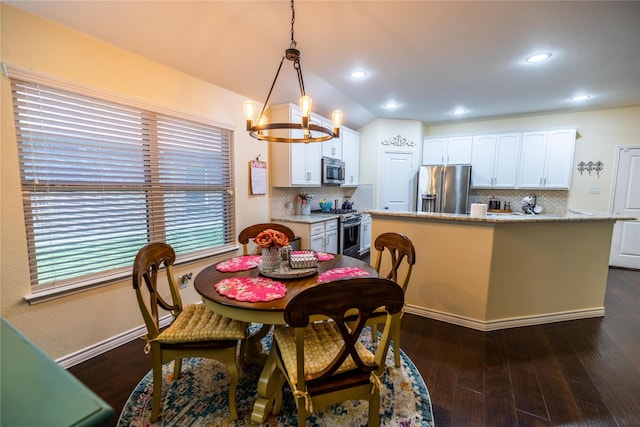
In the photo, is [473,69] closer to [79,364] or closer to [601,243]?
[601,243]

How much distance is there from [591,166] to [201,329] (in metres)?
6.01

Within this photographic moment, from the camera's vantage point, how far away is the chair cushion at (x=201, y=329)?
1540 millimetres

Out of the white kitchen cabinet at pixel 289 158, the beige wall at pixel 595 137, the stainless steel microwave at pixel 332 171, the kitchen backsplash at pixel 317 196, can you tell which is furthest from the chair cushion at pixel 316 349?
the beige wall at pixel 595 137

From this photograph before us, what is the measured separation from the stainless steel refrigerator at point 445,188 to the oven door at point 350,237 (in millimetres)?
1372

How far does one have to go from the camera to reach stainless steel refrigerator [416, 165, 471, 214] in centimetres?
485

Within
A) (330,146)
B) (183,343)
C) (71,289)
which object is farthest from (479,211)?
(71,289)

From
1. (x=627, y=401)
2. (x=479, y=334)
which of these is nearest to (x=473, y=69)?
(x=479, y=334)

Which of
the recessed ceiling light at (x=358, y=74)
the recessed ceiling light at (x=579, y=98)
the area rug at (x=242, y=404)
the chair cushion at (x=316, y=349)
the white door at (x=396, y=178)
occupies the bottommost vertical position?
the area rug at (x=242, y=404)

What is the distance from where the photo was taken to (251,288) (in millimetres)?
1609

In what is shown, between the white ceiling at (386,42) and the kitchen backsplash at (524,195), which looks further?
the kitchen backsplash at (524,195)

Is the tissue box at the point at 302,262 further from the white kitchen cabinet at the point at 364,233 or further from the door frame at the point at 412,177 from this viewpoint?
the door frame at the point at 412,177

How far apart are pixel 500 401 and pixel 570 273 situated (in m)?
1.78

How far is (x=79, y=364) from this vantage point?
6.73 ft

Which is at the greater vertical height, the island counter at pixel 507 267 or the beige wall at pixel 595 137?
the beige wall at pixel 595 137
